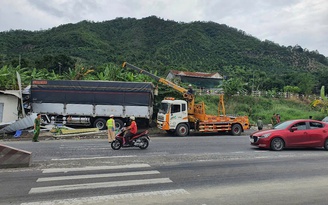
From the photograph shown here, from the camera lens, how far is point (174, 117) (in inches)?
874

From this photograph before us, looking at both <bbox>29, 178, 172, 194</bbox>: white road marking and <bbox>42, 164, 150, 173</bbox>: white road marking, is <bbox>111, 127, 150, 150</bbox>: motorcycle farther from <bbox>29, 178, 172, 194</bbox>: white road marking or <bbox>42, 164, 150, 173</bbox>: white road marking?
<bbox>29, 178, 172, 194</bbox>: white road marking

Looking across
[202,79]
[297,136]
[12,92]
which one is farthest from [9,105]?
[202,79]

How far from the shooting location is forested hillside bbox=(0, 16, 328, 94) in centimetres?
7056

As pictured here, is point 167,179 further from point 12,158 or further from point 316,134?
point 316,134

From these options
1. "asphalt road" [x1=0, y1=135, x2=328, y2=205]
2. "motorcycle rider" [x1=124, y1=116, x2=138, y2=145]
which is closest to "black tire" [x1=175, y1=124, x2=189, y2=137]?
"motorcycle rider" [x1=124, y1=116, x2=138, y2=145]

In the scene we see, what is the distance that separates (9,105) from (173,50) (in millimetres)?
74758

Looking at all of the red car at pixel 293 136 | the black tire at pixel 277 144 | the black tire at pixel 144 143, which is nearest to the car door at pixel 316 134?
the red car at pixel 293 136

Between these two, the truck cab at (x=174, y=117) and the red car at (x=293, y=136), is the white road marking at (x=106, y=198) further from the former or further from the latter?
the truck cab at (x=174, y=117)

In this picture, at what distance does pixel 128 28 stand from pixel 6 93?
97.5m

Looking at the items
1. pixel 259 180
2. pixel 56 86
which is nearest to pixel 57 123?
pixel 56 86

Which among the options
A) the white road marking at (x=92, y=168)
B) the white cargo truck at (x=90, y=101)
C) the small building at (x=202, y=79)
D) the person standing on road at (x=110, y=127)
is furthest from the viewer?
the small building at (x=202, y=79)

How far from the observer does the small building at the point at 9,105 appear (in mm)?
23438

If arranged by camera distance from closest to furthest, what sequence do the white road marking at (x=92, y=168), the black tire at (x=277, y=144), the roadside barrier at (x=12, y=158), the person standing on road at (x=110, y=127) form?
the white road marking at (x=92, y=168)
the roadside barrier at (x=12, y=158)
the black tire at (x=277, y=144)
the person standing on road at (x=110, y=127)

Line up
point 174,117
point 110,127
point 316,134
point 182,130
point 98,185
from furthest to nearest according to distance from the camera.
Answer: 1. point 182,130
2. point 174,117
3. point 110,127
4. point 316,134
5. point 98,185
